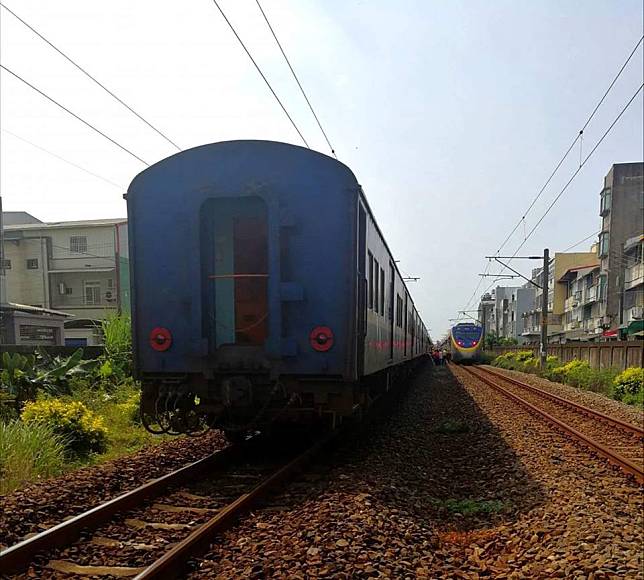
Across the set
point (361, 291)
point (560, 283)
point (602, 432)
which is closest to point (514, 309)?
point (560, 283)

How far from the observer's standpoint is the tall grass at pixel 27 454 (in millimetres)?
5434

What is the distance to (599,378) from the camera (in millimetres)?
17203

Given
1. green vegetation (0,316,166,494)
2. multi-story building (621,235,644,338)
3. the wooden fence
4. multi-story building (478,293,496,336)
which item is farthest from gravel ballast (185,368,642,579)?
multi-story building (478,293,496,336)

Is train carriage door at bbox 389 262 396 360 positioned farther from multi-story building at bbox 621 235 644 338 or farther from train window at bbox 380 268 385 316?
multi-story building at bbox 621 235 644 338

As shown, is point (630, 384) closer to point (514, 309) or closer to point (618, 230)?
point (618, 230)

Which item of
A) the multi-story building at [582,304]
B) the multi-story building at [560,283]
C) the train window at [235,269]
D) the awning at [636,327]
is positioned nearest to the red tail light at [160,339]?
the train window at [235,269]

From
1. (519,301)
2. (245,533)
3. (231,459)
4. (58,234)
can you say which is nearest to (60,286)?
(58,234)

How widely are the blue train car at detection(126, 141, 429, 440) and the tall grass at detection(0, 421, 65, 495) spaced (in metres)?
1.08

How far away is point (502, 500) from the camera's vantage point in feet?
17.4

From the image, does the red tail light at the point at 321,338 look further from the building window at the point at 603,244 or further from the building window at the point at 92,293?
the building window at the point at 603,244

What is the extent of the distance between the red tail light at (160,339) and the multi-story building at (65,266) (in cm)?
2859

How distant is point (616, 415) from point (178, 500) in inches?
385

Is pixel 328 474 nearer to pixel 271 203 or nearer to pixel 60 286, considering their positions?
pixel 271 203

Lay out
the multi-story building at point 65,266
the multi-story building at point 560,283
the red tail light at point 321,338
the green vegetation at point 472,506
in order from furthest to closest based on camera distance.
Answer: the multi-story building at point 560,283
the multi-story building at point 65,266
the red tail light at point 321,338
the green vegetation at point 472,506
